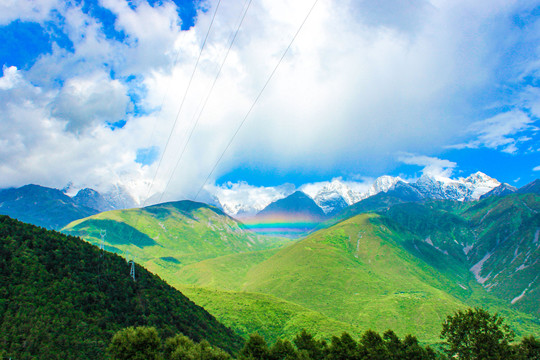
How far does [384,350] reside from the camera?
6228 cm

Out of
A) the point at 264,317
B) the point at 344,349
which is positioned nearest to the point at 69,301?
the point at 344,349

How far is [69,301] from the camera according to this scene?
7000 cm

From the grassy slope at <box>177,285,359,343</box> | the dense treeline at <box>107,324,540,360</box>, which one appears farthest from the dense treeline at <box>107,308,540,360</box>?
the grassy slope at <box>177,285,359,343</box>

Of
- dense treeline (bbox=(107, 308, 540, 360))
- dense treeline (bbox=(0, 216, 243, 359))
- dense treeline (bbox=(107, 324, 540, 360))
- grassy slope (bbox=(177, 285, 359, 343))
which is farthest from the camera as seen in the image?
grassy slope (bbox=(177, 285, 359, 343))

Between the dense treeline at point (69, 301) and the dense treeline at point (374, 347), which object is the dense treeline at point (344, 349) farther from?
the dense treeline at point (69, 301)

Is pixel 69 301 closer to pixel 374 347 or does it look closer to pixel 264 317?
pixel 374 347

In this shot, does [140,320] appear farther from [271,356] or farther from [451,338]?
[451,338]

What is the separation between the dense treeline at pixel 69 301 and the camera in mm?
59469

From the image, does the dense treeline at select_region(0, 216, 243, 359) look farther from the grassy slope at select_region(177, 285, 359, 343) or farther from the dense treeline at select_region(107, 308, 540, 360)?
the grassy slope at select_region(177, 285, 359, 343)

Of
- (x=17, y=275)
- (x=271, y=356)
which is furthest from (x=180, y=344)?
(x=17, y=275)

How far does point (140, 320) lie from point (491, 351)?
270 feet

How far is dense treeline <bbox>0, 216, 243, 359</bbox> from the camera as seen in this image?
5947cm

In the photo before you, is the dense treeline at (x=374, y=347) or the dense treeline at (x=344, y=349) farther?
the dense treeline at (x=374, y=347)

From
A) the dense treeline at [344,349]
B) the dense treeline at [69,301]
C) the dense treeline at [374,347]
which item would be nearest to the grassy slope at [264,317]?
the dense treeline at [69,301]
